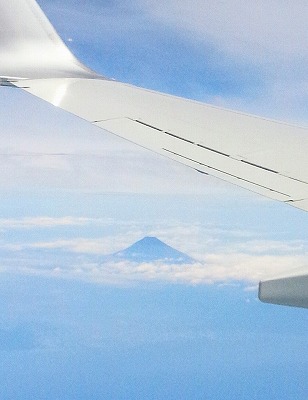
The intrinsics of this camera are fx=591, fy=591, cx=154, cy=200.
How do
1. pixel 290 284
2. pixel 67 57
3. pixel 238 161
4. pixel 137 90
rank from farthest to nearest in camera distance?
pixel 67 57 → pixel 137 90 → pixel 238 161 → pixel 290 284

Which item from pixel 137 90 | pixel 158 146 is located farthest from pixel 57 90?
pixel 158 146

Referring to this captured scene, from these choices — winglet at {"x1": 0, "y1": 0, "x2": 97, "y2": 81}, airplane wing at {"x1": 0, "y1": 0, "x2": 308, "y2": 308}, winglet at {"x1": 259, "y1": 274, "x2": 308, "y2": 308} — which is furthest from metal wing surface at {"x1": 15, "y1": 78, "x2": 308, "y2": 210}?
winglet at {"x1": 259, "y1": 274, "x2": 308, "y2": 308}

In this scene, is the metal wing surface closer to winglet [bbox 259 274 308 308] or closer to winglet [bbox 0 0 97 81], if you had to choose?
winglet [bbox 0 0 97 81]

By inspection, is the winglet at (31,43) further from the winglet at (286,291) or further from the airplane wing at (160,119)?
the winglet at (286,291)

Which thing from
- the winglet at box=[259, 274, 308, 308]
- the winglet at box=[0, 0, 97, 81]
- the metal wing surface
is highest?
the winglet at box=[0, 0, 97, 81]

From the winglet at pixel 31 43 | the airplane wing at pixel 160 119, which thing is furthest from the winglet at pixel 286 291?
the winglet at pixel 31 43

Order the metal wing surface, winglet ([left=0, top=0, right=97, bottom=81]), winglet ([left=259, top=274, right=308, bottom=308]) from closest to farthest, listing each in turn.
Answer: winglet ([left=259, top=274, right=308, bottom=308])
the metal wing surface
winglet ([left=0, top=0, right=97, bottom=81])

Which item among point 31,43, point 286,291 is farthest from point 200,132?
point 31,43

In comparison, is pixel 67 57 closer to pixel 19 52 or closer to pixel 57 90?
pixel 19 52

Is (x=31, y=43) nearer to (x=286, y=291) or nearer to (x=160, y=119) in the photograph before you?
(x=160, y=119)
